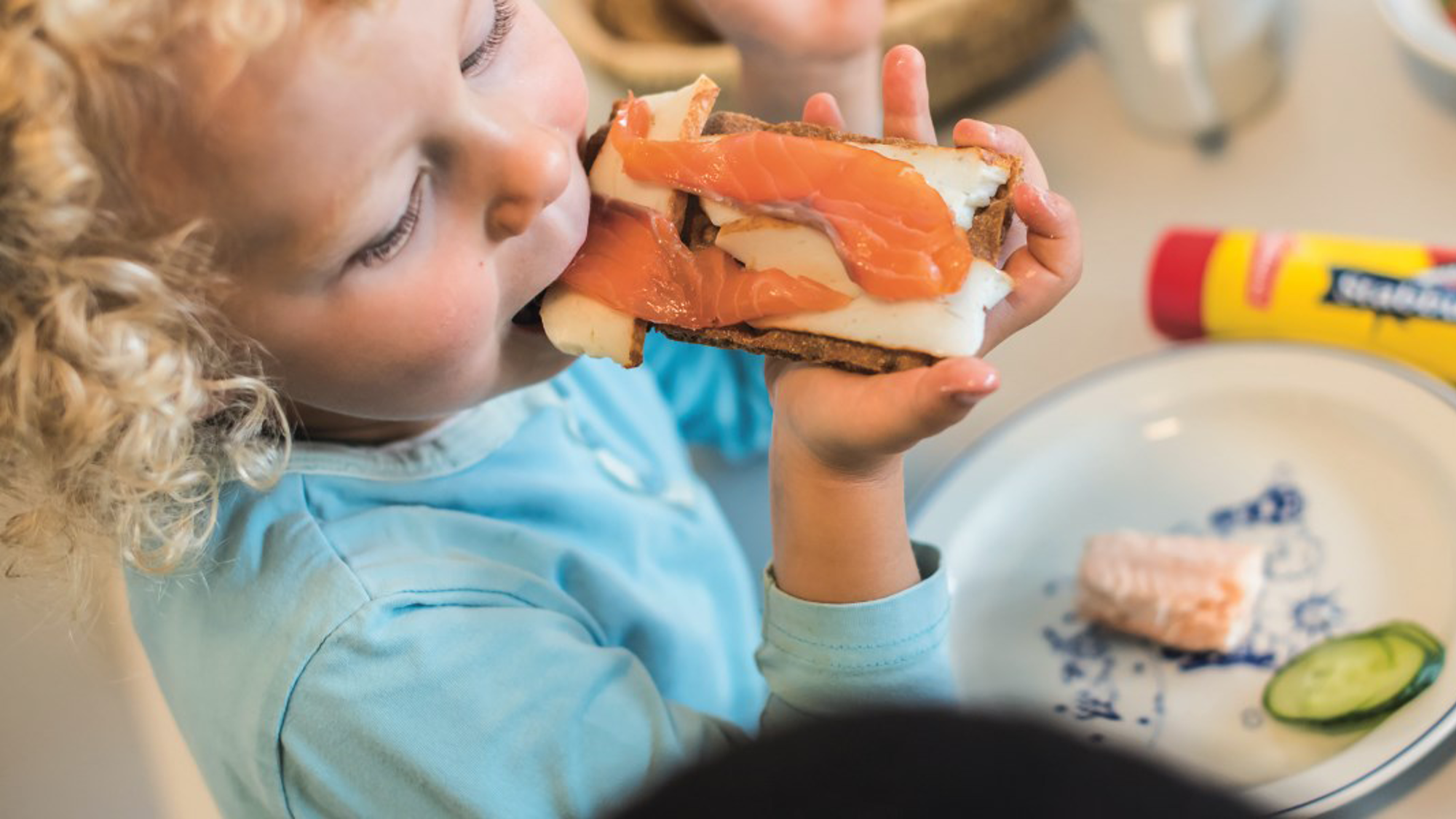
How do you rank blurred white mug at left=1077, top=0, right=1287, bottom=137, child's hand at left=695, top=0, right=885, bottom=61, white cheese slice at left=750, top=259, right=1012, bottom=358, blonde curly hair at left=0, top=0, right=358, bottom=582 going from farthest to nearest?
blurred white mug at left=1077, top=0, right=1287, bottom=137 < child's hand at left=695, top=0, right=885, bottom=61 < white cheese slice at left=750, top=259, right=1012, bottom=358 < blonde curly hair at left=0, top=0, right=358, bottom=582

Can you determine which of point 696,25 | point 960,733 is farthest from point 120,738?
point 960,733

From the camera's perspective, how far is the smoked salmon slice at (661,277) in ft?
2.09

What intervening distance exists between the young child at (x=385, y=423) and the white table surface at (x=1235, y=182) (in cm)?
22

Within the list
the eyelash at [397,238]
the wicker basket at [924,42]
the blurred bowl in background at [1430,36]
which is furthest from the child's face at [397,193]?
the blurred bowl in background at [1430,36]

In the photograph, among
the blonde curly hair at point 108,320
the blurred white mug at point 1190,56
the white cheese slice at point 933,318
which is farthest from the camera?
the blurred white mug at point 1190,56

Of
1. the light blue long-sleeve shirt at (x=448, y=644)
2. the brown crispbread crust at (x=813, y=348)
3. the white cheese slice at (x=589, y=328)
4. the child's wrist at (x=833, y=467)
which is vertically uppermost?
the brown crispbread crust at (x=813, y=348)

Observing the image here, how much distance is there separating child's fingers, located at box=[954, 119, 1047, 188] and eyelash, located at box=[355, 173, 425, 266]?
0.26 metres

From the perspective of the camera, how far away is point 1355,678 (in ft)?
2.30

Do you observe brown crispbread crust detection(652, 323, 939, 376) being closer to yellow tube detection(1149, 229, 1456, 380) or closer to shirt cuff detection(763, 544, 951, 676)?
shirt cuff detection(763, 544, 951, 676)

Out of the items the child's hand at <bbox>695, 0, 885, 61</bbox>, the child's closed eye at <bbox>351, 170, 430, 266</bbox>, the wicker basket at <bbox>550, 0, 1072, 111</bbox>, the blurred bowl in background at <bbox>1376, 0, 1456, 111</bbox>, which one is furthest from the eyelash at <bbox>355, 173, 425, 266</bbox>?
the blurred bowl in background at <bbox>1376, 0, 1456, 111</bbox>

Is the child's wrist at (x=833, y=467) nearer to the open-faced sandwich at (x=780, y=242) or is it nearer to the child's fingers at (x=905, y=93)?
the open-faced sandwich at (x=780, y=242)

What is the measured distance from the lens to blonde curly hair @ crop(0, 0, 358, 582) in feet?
1.59

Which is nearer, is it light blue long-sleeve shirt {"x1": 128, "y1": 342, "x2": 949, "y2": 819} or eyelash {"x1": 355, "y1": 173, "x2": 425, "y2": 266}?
eyelash {"x1": 355, "y1": 173, "x2": 425, "y2": 266}

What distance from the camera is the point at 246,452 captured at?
65 centimetres
